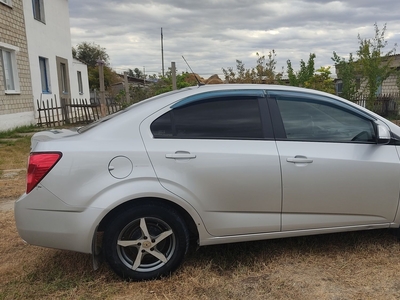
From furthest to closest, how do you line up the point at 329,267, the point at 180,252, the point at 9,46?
1. the point at 9,46
2. the point at 329,267
3. the point at 180,252

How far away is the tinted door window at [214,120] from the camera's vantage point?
289 cm

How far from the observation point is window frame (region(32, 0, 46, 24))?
49.2 ft

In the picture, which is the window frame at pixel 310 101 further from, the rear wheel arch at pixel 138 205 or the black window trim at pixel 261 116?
the rear wheel arch at pixel 138 205

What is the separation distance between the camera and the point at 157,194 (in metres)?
2.72

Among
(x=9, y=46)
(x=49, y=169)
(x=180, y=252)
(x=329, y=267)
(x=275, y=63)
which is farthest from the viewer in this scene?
(x=275, y=63)

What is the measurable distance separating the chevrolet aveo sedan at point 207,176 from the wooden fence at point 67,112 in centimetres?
1161

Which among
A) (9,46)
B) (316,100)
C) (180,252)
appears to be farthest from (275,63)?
(180,252)

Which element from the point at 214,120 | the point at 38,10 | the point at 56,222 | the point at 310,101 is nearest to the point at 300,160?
the point at 310,101

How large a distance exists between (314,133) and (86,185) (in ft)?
6.45

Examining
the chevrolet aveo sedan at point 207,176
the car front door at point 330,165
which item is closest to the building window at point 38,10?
the chevrolet aveo sedan at point 207,176

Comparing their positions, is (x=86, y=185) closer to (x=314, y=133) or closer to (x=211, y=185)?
(x=211, y=185)

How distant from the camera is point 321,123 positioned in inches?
125

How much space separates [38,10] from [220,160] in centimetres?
1571

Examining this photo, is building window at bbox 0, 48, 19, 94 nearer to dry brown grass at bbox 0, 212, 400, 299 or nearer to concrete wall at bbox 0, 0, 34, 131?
concrete wall at bbox 0, 0, 34, 131
